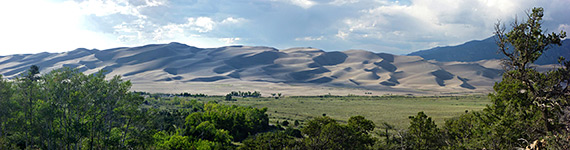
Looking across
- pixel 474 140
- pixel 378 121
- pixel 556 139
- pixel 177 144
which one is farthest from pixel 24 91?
pixel 378 121

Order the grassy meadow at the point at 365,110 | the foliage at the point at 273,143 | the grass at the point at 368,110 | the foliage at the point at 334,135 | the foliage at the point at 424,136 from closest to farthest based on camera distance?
the foliage at the point at 273,143 < the foliage at the point at 334,135 < the foliage at the point at 424,136 < the grass at the point at 368,110 < the grassy meadow at the point at 365,110

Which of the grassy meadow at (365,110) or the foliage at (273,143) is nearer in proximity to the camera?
the foliage at (273,143)

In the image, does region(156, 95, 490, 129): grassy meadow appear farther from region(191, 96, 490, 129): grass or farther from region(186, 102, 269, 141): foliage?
region(186, 102, 269, 141): foliage

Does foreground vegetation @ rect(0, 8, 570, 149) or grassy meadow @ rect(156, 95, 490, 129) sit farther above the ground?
foreground vegetation @ rect(0, 8, 570, 149)

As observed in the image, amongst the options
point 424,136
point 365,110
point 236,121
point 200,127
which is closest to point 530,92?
point 424,136

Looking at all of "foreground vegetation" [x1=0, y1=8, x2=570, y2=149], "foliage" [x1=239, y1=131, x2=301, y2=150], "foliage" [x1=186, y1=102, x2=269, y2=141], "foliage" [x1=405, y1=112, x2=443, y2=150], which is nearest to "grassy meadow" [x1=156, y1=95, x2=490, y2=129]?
"foliage" [x1=186, y1=102, x2=269, y2=141]

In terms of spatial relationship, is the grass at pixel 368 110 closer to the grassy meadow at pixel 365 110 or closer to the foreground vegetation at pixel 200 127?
the grassy meadow at pixel 365 110

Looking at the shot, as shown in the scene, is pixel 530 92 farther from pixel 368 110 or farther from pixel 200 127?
pixel 368 110

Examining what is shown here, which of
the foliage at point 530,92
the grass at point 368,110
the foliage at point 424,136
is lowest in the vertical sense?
the grass at point 368,110

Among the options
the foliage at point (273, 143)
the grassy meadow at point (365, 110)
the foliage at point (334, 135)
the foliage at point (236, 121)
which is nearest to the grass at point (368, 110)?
the grassy meadow at point (365, 110)

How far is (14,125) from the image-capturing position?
3362cm

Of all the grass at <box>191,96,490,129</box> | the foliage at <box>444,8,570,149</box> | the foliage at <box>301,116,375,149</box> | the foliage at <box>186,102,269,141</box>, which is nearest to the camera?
the foliage at <box>444,8,570,149</box>

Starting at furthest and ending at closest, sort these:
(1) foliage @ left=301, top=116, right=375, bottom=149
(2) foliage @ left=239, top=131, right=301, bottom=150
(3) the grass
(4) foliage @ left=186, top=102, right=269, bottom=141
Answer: (3) the grass
(4) foliage @ left=186, top=102, right=269, bottom=141
(1) foliage @ left=301, top=116, right=375, bottom=149
(2) foliage @ left=239, top=131, right=301, bottom=150

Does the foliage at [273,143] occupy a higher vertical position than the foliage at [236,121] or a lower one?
higher
